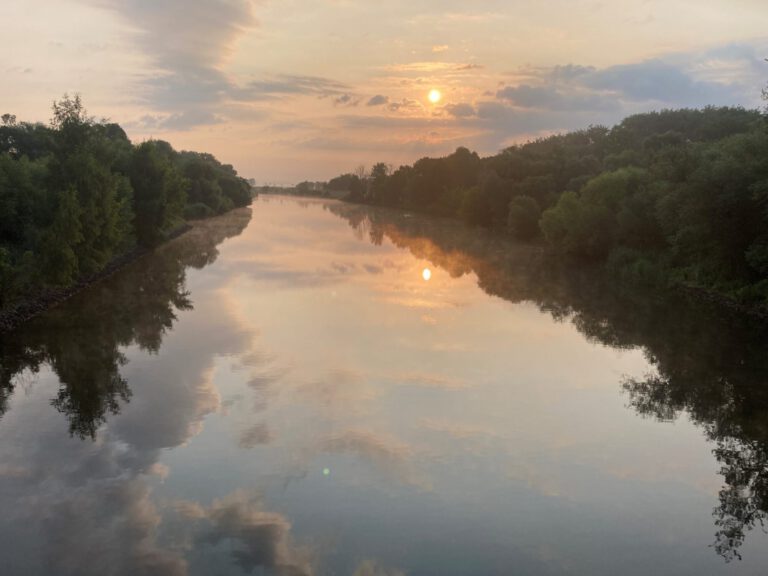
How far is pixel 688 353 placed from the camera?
28.6 meters

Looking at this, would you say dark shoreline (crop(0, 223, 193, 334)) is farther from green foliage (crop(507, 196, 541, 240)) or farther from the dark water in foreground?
green foliage (crop(507, 196, 541, 240))

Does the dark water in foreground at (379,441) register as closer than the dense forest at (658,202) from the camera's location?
Yes

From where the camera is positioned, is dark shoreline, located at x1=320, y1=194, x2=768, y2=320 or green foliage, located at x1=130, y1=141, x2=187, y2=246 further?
green foliage, located at x1=130, y1=141, x2=187, y2=246

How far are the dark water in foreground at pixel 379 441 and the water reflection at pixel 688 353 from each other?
12cm

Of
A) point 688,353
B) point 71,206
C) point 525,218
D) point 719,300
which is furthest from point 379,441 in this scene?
point 525,218

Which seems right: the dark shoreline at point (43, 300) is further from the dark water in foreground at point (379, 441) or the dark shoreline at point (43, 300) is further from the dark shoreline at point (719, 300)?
the dark shoreline at point (719, 300)

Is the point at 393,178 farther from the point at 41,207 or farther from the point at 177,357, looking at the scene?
the point at 177,357

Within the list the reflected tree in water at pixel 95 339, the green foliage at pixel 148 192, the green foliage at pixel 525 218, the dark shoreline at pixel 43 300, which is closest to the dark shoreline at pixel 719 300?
the reflected tree in water at pixel 95 339

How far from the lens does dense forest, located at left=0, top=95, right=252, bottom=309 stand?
34844 millimetres

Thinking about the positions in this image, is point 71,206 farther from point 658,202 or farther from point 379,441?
point 658,202

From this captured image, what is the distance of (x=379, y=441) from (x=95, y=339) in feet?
54.2

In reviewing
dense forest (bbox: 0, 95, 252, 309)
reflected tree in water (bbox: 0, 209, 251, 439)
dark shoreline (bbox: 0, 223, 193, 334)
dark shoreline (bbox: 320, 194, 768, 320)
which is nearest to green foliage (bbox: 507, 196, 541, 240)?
dark shoreline (bbox: 320, 194, 768, 320)

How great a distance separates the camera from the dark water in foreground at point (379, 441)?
41.6 ft

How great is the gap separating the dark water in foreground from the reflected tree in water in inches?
5.7
